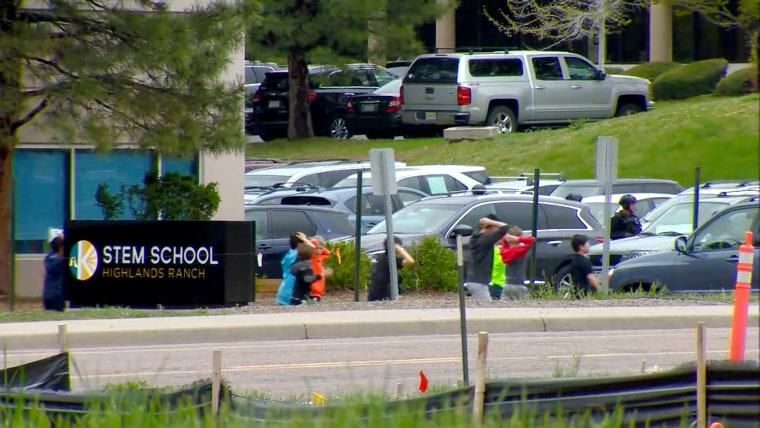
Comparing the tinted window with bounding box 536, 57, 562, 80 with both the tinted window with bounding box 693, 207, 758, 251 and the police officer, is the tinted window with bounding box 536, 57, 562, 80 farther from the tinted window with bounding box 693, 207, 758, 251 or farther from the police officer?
the tinted window with bounding box 693, 207, 758, 251

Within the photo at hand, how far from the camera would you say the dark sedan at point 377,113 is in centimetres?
3328

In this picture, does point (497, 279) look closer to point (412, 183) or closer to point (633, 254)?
point (633, 254)

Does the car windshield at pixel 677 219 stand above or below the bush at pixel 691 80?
below

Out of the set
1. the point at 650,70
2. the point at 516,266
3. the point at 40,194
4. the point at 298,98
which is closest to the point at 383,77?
the point at 298,98

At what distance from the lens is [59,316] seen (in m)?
14.9

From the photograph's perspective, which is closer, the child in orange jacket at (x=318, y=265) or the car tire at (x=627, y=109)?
the child in orange jacket at (x=318, y=265)

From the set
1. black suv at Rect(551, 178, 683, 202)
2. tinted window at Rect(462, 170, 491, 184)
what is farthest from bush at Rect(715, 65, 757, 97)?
tinted window at Rect(462, 170, 491, 184)

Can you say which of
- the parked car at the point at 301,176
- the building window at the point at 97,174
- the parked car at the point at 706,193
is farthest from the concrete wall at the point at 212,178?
Answer: the parked car at the point at 706,193

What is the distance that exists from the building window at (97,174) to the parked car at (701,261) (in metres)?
7.12

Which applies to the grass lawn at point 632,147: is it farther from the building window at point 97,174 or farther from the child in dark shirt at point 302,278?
the building window at point 97,174

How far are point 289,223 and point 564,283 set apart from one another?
4.11 m

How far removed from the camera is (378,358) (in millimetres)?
12234

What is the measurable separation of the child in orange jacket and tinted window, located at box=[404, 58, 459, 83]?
47.1 ft

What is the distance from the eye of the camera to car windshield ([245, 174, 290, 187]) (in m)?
24.4
